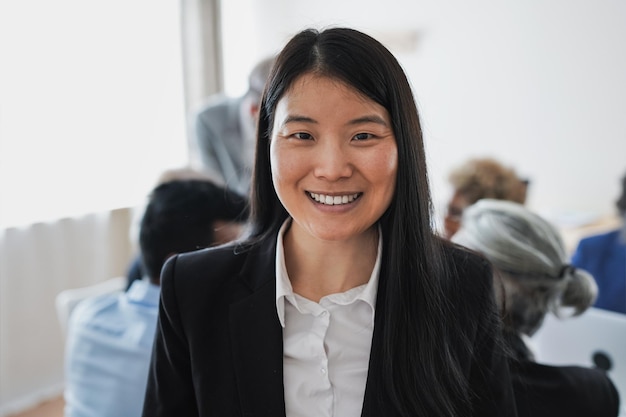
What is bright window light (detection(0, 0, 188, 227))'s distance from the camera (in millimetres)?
2955

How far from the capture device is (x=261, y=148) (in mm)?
1056

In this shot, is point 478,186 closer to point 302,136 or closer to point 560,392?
point 560,392

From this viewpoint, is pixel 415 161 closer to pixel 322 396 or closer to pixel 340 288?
pixel 340 288

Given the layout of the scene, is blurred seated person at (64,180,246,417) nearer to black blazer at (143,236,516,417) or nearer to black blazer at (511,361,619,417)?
black blazer at (143,236,516,417)

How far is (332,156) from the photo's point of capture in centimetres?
89

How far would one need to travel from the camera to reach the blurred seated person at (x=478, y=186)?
225 cm

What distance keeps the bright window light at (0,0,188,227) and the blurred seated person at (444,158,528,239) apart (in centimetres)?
208

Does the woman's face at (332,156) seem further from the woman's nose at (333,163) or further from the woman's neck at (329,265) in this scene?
the woman's neck at (329,265)

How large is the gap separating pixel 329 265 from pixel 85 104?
8.70 ft

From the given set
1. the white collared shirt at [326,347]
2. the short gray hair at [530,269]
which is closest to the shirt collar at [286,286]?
the white collared shirt at [326,347]

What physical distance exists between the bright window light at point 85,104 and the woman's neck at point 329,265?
2414mm

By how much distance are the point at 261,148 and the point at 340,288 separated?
296 mm

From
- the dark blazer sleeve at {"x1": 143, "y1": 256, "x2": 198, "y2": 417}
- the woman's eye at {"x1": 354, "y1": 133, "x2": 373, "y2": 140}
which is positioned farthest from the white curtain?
the woman's eye at {"x1": 354, "y1": 133, "x2": 373, "y2": 140}

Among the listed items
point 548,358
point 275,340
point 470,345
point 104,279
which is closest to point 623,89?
point 548,358
